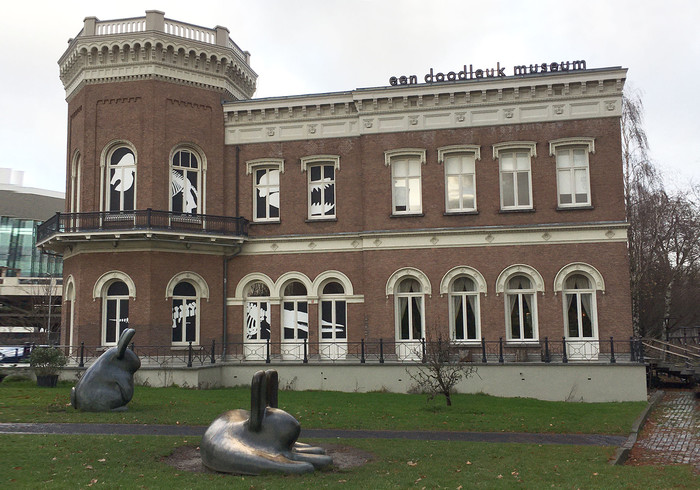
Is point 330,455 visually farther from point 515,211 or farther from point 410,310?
point 515,211

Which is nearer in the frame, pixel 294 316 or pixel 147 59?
pixel 147 59

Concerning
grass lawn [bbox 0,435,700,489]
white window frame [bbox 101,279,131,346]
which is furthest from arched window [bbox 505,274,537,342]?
white window frame [bbox 101,279,131,346]

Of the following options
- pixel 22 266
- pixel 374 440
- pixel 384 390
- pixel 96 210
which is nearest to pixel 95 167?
pixel 96 210

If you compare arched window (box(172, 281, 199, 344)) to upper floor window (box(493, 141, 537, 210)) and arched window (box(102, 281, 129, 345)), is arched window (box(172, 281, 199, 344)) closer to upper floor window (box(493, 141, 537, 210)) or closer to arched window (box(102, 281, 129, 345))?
arched window (box(102, 281, 129, 345))

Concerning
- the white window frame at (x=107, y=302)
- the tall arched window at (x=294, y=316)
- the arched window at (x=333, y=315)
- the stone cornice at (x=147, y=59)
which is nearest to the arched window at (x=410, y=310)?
the arched window at (x=333, y=315)

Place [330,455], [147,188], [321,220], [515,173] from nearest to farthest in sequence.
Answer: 1. [330,455]
2. [515,173]
3. [147,188]
4. [321,220]

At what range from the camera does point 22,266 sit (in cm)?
8944

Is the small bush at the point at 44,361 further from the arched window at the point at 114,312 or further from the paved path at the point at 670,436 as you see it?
the paved path at the point at 670,436

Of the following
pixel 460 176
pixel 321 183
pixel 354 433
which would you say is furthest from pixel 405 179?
pixel 354 433

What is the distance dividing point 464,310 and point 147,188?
1284cm

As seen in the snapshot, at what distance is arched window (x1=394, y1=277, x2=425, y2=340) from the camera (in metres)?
24.5

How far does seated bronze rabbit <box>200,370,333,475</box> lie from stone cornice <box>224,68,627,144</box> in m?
17.3

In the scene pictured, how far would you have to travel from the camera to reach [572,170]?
2419 centimetres

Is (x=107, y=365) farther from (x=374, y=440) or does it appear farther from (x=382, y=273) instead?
(x=382, y=273)
